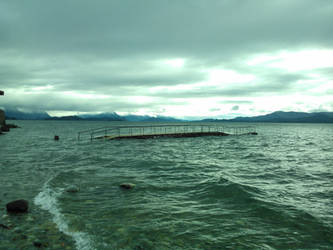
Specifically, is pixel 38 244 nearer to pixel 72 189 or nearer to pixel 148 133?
pixel 72 189

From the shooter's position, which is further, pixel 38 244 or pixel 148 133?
pixel 148 133

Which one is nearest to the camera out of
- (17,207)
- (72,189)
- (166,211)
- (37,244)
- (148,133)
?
(37,244)

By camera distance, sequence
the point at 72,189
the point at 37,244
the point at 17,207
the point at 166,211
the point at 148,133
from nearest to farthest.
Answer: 1. the point at 37,244
2. the point at 17,207
3. the point at 166,211
4. the point at 72,189
5. the point at 148,133

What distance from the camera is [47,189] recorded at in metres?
13.6

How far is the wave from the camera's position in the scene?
764 centimetres

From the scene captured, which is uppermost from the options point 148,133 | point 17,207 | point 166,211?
point 17,207

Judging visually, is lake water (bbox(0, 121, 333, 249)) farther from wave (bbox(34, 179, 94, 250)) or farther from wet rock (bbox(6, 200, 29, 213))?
wet rock (bbox(6, 200, 29, 213))

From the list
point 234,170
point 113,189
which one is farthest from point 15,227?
point 234,170

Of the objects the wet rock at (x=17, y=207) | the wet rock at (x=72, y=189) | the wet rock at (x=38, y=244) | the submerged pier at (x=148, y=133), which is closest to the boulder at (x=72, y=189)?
the wet rock at (x=72, y=189)

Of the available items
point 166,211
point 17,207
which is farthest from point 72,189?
point 166,211

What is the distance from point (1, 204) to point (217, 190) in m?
11.5

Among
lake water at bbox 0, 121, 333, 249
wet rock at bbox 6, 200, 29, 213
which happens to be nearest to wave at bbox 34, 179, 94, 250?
lake water at bbox 0, 121, 333, 249

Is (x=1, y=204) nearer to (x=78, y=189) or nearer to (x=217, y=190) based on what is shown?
(x=78, y=189)

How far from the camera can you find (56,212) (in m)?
10.2
